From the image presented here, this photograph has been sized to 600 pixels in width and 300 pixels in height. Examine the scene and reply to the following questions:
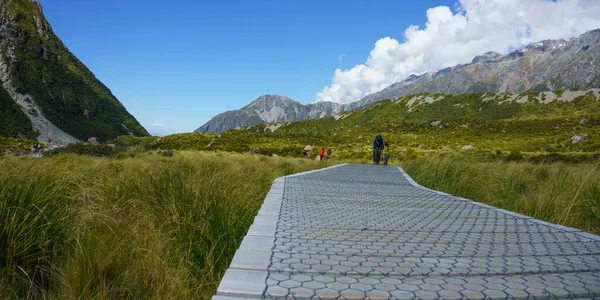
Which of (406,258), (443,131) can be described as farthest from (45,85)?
(406,258)

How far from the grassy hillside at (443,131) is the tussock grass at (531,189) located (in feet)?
63.7

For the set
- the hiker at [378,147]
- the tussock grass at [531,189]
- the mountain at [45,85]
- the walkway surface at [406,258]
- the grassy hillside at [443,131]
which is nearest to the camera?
the walkway surface at [406,258]

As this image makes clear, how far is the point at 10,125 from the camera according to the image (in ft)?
204

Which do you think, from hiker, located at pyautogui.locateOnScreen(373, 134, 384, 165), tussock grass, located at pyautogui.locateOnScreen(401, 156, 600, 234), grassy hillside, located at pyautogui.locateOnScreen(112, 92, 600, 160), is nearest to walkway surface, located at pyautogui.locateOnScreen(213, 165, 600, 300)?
tussock grass, located at pyautogui.locateOnScreen(401, 156, 600, 234)

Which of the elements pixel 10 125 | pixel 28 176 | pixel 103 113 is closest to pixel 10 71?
pixel 103 113

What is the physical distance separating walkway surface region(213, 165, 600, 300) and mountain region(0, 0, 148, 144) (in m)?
81.7

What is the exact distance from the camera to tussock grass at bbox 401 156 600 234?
15.4ft

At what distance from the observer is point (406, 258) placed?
1.90m

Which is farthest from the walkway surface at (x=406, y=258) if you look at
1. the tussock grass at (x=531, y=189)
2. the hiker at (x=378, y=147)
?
the hiker at (x=378, y=147)

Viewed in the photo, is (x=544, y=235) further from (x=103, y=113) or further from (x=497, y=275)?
(x=103, y=113)

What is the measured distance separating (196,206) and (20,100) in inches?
3950

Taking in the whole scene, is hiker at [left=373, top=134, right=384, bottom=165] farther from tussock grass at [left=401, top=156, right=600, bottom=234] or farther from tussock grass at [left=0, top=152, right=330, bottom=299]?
tussock grass at [left=0, top=152, right=330, bottom=299]

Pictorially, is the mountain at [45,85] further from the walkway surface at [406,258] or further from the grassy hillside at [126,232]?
the walkway surface at [406,258]

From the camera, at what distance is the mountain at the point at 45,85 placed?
8125cm
